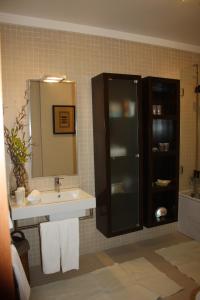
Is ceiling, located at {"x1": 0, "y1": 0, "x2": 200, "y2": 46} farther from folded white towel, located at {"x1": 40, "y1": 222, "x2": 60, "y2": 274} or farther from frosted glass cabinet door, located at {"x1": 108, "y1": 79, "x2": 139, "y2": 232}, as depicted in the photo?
folded white towel, located at {"x1": 40, "y1": 222, "x2": 60, "y2": 274}

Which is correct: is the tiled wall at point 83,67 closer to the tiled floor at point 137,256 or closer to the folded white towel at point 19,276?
the tiled floor at point 137,256

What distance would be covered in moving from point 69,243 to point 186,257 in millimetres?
1344

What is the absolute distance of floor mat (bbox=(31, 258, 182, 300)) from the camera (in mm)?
2044

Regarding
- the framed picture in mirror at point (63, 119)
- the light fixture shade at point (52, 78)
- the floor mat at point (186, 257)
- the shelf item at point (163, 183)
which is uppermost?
the light fixture shade at point (52, 78)

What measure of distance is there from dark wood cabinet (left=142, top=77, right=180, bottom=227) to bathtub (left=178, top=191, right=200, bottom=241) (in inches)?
11.8

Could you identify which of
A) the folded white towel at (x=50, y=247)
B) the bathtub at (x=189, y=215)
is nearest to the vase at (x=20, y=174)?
the folded white towel at (x=50, y=247)

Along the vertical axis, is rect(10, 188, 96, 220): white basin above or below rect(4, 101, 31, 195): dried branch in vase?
below

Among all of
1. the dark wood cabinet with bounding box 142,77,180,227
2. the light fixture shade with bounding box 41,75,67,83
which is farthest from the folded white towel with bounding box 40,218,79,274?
the light fixture shade with bounding box 41,75,67,83

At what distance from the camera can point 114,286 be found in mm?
2162

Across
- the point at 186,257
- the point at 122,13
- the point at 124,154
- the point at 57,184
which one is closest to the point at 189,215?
the point at 186,257

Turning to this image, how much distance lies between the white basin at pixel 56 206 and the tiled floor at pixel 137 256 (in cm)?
63

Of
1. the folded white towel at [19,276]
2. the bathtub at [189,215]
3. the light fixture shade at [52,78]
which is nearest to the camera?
the folded white towel at [19,276]

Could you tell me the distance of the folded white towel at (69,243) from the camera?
2.26 metres

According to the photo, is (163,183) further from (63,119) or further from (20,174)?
(20,174)
